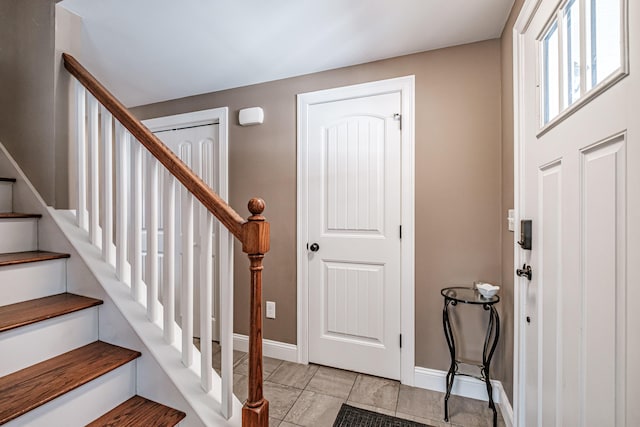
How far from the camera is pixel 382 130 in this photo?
2.06 metres

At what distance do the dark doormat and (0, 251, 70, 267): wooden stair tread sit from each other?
1701mm

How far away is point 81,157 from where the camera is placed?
4.89 feet

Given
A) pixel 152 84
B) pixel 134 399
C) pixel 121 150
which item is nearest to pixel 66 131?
pixel 121 150

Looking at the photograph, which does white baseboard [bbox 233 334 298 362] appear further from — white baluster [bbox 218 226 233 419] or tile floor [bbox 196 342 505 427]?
white baluster [bbox 218 226 233 419]

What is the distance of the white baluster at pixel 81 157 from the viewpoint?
1.48 metres

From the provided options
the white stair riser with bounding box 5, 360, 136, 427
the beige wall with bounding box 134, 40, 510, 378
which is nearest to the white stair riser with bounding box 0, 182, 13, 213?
the white stair riser with bounding box 5, 360, 136, 427

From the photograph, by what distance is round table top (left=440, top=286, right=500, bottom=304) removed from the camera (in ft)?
5.28

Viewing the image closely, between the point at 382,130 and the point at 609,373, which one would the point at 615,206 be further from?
the point at 382,130

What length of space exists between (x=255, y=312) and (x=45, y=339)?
2.75 ft

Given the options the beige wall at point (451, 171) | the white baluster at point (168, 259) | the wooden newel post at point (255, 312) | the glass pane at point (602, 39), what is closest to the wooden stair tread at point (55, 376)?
the white baluster at point (168, 259)

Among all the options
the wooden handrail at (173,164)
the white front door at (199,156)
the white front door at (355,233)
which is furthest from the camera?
the white front door at (199,156)

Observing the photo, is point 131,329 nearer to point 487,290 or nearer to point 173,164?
point 173,164

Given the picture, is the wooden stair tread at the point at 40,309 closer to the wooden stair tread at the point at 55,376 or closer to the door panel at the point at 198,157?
the wooden stair tread at the point at 55,376

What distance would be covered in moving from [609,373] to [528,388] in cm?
75
